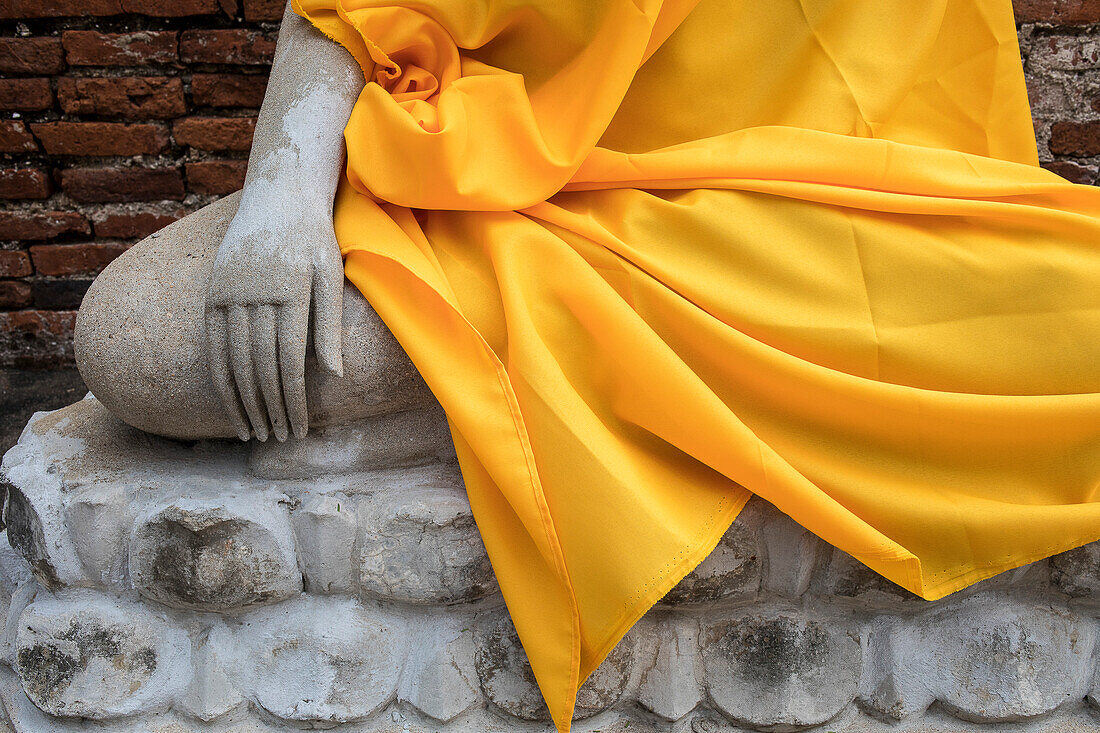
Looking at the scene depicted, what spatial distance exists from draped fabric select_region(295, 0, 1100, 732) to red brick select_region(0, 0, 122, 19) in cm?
99

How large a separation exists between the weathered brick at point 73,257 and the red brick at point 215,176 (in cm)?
21

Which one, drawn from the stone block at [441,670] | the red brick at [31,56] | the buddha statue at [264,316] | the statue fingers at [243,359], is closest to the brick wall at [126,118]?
the red brick at [31,56]

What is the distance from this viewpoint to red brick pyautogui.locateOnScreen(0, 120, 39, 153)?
1.75m

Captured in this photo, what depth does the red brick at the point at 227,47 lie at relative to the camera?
173 cm

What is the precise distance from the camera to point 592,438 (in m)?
0.82

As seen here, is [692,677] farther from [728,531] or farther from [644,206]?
[644,206]

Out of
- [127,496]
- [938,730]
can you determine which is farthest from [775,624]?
[127,496]

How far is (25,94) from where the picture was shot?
5.71 ft

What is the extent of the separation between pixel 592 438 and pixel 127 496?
0.53 m

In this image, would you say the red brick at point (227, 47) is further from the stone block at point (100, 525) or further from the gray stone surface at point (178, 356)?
the stone block at point (100, 525)

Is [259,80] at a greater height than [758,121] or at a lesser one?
lesser

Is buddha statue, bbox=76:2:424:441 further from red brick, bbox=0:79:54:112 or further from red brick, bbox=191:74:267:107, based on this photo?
red brick, bbox=0:79:54:112

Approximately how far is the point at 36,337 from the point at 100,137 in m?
0.48

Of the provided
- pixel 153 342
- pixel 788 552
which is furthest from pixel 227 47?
pixel 788 552
